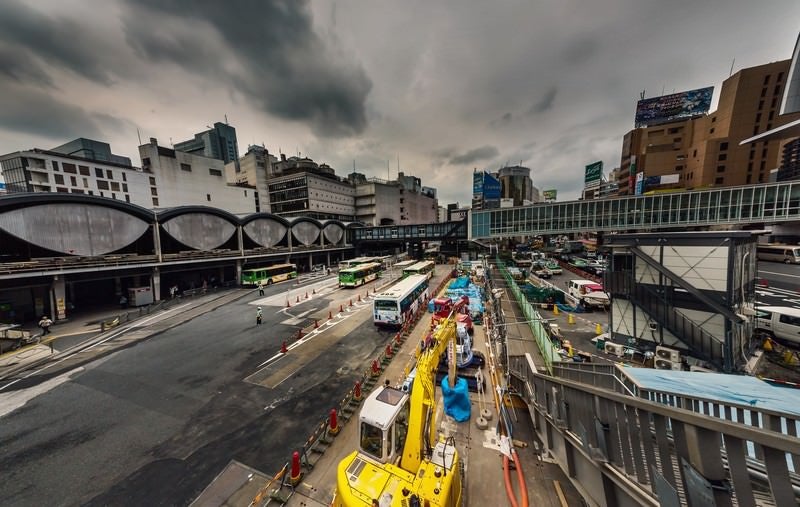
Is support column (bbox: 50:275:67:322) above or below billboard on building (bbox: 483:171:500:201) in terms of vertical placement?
below

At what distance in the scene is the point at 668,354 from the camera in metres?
12.4

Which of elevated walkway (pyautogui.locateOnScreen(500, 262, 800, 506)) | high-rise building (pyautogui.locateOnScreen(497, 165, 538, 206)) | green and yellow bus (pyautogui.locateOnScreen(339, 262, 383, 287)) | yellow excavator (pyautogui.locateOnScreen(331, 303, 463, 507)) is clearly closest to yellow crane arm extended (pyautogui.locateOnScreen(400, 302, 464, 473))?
yellow excavator (pyautogui.locateOnScreen(331, 303, 463, 507))

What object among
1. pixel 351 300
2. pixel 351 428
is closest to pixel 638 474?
pixel 351 428

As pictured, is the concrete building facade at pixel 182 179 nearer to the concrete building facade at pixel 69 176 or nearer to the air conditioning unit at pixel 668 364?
the concrete building facade at pixel 69 176

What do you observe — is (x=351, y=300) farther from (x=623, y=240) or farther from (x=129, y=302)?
(x=129, y=302)

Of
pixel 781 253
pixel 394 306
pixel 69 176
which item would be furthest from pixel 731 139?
pixel 69 176

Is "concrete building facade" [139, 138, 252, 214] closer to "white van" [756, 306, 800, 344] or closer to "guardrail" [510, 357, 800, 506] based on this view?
"guardrail" [510, 357, 800, 506]

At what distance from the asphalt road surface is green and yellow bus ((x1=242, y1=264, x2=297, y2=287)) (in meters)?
17.7

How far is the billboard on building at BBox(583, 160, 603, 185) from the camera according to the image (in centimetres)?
8256

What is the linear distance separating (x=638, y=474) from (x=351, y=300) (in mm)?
25261

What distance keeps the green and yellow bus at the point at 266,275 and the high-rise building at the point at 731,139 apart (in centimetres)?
8257

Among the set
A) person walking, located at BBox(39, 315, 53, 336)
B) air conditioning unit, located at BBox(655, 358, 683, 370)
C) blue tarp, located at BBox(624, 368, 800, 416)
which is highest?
blue tarp, located at BBox(624, 368, 800, 416)

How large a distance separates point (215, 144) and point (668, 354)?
19676cm

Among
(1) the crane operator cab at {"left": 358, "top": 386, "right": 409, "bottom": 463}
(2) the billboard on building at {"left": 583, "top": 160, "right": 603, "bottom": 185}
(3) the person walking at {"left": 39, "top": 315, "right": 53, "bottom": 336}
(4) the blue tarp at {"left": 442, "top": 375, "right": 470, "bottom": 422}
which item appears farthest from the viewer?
(2) the billboard on building at {"left": 583, "top": 160, "right": 603, "bottom": 185}
